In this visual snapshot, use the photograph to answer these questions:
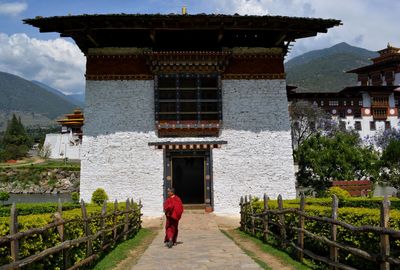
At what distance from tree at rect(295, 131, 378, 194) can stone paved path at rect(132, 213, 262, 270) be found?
32.1 ft

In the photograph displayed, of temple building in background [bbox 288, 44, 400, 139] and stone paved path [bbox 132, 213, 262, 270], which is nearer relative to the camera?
stone paved path [bbox 132, 213, 262, 270]

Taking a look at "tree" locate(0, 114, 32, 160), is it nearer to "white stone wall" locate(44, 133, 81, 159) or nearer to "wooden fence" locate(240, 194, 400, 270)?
"white stone wall" locate(44, 133, 81, 159)

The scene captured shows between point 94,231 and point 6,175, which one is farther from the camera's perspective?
point 6,175

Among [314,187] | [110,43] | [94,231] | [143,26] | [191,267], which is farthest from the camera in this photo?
[314,187]

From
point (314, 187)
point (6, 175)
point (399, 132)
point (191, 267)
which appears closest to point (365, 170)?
point (314, 187)

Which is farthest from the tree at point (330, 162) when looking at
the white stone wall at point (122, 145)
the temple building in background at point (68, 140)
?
the temple building in background at point (68, 140)

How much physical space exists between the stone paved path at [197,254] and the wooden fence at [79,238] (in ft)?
3.14

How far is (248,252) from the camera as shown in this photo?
9.86 metres

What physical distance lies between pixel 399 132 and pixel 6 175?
49.4m

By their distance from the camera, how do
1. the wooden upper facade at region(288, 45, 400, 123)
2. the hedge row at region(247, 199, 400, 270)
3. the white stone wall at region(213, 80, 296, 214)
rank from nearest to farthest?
the hedge row at region(247, 199, 400, 270)
the white stone wall at region(213, 80, 296, 214)
the wooden upper facade at region(288, 45, 400, 123)

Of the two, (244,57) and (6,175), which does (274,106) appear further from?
(6,175)

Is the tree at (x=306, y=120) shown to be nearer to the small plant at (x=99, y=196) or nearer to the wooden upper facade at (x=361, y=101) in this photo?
the wooden upper facade at (x=361, y=101)

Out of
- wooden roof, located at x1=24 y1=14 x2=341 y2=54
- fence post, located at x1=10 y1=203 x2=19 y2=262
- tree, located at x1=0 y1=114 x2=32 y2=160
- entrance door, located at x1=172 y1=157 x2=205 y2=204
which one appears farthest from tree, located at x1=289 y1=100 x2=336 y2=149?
tree, located at x1=0 y1=114 x2=32 y2=160

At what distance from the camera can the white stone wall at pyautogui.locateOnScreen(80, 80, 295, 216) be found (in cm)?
1798
